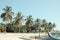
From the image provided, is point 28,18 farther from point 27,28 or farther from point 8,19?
point 8,19

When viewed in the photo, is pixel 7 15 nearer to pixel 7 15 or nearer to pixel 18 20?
pixel 7 15

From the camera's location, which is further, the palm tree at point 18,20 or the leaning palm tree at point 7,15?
the palm tree at point 18,20

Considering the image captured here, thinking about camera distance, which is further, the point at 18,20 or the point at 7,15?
the point at 18,20

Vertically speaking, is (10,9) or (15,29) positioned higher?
(10,9)

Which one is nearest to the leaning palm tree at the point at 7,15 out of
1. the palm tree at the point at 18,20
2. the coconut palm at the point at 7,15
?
the coconut palm at the point at 7,15

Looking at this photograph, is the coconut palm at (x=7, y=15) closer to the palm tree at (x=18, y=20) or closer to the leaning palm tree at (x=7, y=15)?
the leaning palm tree at (x=7, y=15)

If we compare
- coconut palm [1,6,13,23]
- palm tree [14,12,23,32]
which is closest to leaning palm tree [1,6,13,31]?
coconut palm [1,6,13,23]

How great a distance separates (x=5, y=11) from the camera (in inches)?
2290

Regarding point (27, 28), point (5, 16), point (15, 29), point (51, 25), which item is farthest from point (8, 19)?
point (51, 25)

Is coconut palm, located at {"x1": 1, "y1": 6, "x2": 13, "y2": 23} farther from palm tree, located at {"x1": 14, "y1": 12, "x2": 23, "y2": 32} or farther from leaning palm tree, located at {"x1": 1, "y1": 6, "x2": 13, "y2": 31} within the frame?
palm tree, located at {"x1": 14, "y1": 12, "x2": 23, "y2": 32}

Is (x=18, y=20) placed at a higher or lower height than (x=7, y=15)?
lower

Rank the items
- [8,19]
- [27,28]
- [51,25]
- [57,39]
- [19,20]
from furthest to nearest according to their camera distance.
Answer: [51,25] → [27,28] → [19,20] → [8,19] → [57,39]

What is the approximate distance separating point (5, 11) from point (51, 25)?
49.0 meters

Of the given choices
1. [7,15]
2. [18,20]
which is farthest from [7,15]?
[18,20]
